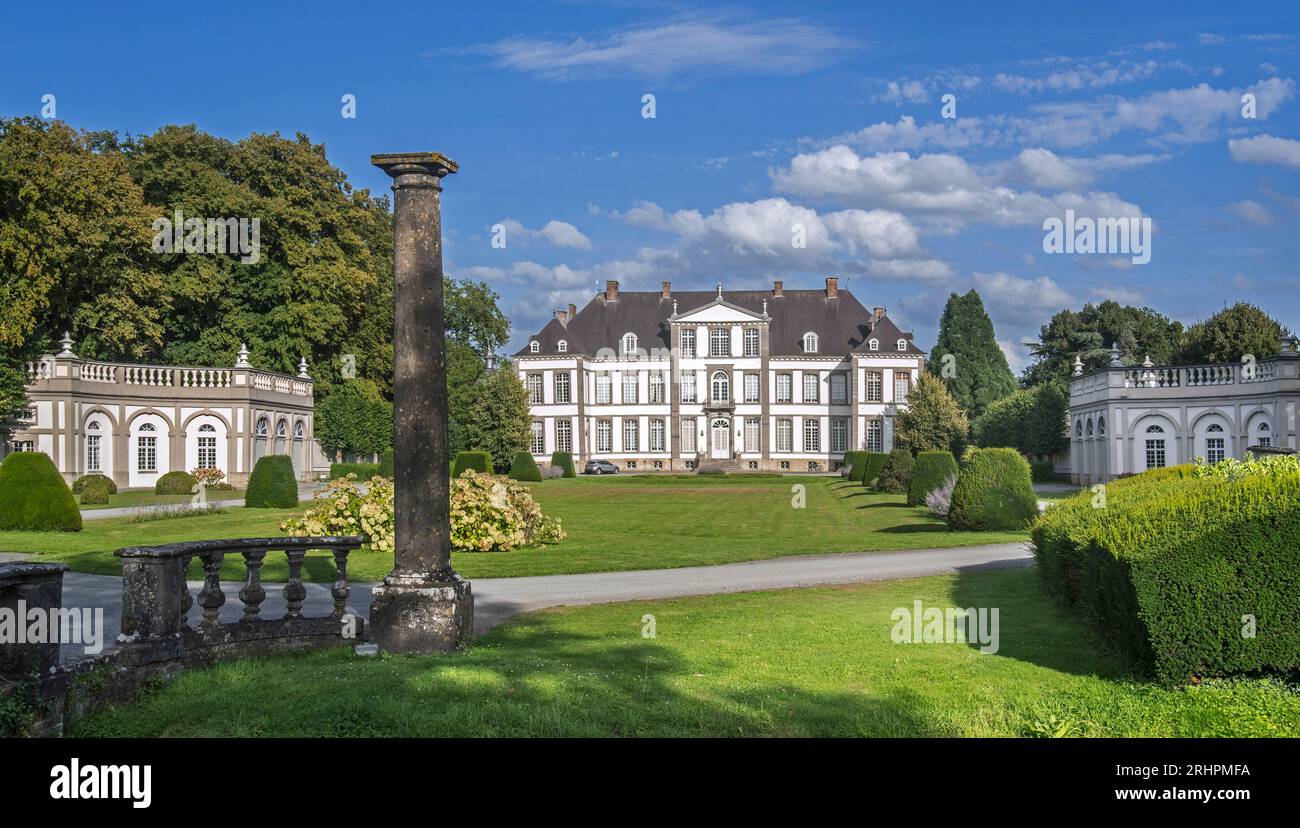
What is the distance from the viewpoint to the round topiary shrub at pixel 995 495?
68.7 feet

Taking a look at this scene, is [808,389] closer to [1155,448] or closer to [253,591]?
[1155,448]

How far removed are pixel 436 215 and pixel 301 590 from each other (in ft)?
10.9

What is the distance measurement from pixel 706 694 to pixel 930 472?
23608 millimetres

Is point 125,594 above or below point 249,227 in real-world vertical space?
below

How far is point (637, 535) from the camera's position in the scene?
21562 millimetres

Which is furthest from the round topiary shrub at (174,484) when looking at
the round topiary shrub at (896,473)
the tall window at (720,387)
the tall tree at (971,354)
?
the tall tree at (971,354)

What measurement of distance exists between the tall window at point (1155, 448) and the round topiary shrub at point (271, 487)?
3258cm

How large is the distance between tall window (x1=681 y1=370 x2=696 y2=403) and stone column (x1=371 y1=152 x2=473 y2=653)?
213 ft

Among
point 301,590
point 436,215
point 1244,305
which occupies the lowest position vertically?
point 301,590

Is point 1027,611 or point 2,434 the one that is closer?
point 1027,611

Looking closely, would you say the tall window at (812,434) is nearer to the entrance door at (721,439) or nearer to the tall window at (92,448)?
the entrance door at (721,439)
